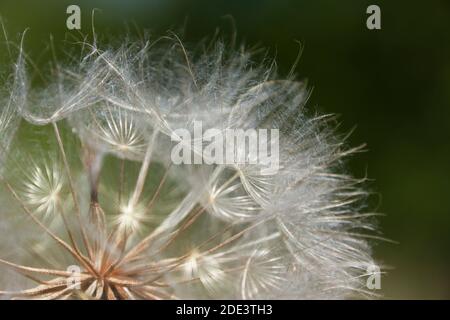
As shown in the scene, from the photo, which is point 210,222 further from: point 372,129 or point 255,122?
point 372,129

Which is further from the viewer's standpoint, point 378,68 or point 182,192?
point 378,68

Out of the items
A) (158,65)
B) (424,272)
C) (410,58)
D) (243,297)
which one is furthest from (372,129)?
(243,297)

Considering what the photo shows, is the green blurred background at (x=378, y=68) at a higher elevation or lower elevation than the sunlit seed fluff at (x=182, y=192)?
higher

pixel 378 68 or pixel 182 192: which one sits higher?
pixel 378 68

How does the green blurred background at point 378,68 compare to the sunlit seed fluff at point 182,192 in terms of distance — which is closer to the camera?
the sunlit seed fluff at point 182,192
